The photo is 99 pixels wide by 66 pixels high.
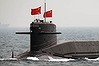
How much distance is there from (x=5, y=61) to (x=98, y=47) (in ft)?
44.7

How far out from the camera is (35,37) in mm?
40125

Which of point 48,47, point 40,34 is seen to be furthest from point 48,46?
point 40,34

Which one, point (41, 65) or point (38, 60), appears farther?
point (38, 60)

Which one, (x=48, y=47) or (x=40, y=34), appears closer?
(x=40, y=34)

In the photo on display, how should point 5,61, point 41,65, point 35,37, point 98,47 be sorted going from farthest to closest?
point 98,47 → point 35,37 → point 5,61 → point 41,65

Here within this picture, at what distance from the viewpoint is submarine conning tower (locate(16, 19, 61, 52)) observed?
40125 mm

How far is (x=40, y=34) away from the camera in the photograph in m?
40.2

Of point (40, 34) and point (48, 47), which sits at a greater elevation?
point (40, 34)

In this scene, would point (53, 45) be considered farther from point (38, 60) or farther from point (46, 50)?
point (38, 60)

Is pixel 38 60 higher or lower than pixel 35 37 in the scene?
lower

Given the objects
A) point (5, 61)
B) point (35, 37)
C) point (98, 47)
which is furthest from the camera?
point (98, 47)

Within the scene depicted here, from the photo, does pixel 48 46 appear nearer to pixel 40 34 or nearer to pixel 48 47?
pixel 48 47

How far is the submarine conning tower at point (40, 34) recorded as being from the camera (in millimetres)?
40125

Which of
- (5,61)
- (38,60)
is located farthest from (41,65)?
(5,61)
